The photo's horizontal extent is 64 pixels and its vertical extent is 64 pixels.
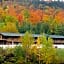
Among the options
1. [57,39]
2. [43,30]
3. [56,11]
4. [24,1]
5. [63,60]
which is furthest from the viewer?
[24,1]

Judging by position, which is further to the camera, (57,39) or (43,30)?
(43,30)

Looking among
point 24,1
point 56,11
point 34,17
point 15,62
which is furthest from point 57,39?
point 24,1

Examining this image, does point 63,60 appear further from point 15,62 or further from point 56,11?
point 56,11

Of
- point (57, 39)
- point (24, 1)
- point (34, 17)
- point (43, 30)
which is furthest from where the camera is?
point (24, 1)

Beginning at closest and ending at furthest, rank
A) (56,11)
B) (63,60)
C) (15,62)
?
(15,62) → (63,60) → (56,11)

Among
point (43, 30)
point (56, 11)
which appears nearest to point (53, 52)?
point (43, 30)

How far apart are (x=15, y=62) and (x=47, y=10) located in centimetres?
1894

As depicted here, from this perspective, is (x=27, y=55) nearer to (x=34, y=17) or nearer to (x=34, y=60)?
(x=34, y=60)

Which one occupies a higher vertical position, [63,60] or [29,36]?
[29,36]

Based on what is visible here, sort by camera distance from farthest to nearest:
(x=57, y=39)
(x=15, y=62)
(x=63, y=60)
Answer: (x=57, y=39)
(x=63, y=60)
(x=15, y=62)

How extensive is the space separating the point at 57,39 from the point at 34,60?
3.63m

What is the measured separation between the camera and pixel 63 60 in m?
13.5

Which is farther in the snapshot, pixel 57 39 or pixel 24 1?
pixel 24 1

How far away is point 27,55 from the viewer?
43.1 feet
